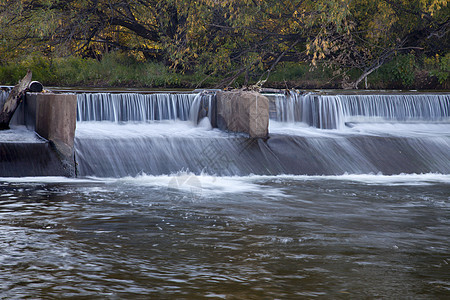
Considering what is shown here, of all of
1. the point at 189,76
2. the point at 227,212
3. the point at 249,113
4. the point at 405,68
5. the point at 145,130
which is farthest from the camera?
the point at 189,76

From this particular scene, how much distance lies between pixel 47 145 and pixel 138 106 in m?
4.07

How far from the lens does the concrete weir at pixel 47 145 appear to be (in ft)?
34.6

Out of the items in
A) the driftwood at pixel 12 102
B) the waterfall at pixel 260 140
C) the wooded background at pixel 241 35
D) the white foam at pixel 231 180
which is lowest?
the white foam at pixel 231 180

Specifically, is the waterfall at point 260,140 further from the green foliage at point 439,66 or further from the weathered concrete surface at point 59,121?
the green foliage at point 439,66

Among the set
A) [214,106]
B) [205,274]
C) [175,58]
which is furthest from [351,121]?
[205,274]

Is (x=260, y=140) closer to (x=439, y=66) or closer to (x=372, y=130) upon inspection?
(x=372, y=130)

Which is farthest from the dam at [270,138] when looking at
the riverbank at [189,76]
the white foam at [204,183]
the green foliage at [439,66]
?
Answer: the riverbank at [189,76]

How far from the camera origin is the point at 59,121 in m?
11.1

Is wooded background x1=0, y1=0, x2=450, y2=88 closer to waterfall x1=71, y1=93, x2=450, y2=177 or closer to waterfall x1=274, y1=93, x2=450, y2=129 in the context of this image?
waterfall x1=274, y1=93, x2=450, y2=129

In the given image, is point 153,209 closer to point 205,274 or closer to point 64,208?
point 64,208

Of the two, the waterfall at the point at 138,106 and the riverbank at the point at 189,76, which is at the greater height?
the riverbank at the point at 189,76

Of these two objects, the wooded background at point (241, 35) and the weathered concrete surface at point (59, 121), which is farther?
the wooded background at point (241, 35)

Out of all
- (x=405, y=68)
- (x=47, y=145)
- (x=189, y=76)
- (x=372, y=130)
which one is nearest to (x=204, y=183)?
(x=47, y=145)

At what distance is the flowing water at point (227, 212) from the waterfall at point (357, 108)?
88 millimetres
